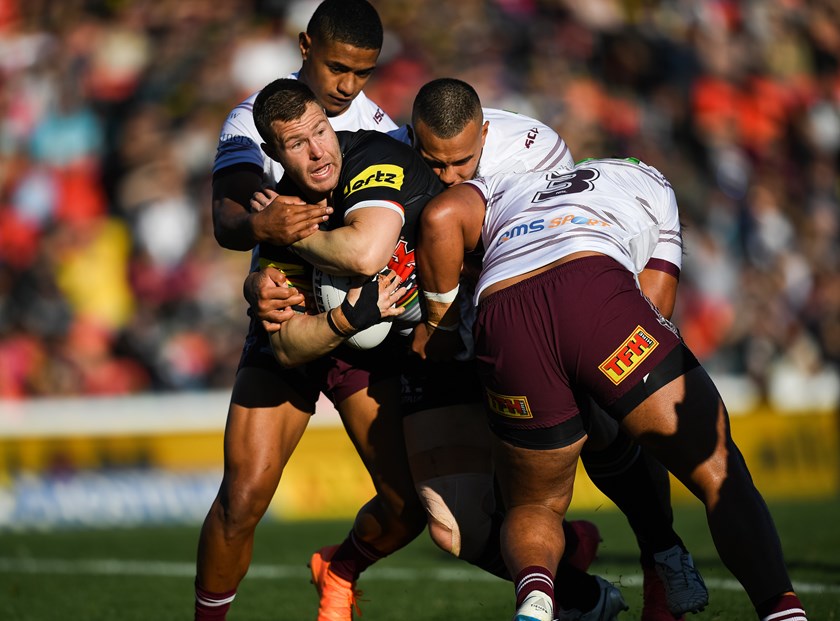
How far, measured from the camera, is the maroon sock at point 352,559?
19.4ft

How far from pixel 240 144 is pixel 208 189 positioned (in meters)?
9.28

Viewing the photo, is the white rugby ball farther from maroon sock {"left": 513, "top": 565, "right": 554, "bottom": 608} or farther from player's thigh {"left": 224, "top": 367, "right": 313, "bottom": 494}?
maroon sock {"left": 513, "top": 565, "right": 554, "bottom": 608}

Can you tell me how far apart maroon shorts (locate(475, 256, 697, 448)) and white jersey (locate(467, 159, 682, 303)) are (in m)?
0.10

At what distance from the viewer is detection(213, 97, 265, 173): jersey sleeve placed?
5.66 metres

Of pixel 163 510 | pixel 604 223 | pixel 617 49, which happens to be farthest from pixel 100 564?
pixel 617 49

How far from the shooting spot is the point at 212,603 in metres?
5.52

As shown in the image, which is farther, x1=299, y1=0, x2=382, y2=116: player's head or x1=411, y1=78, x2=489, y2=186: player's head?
x1=299, y1=0, x2=382, y2=116: player's head

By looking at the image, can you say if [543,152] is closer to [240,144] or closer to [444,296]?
[444,296]

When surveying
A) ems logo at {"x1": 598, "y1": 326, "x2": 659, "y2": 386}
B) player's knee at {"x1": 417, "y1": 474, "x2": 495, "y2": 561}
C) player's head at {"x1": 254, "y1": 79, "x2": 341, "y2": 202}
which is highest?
player's head at {"x1": 254, "y1": 79, "x2": 341, "y2": 202}

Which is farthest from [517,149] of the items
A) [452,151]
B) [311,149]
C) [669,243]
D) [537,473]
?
[537,473]

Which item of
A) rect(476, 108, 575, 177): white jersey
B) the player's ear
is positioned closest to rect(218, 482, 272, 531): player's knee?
rect(476, 108, 575, 177): white jersey

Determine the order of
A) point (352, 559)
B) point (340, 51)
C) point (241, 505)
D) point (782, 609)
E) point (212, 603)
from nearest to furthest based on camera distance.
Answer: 1. point (782, 609)
2. point (241, 505)
3. point (212, 603)
4. point (340, 51)
5. point (352, 559)

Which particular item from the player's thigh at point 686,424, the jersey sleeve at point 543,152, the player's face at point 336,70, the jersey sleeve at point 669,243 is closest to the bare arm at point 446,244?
the jersey sleeve at point 543,152

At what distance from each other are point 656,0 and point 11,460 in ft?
35.1
